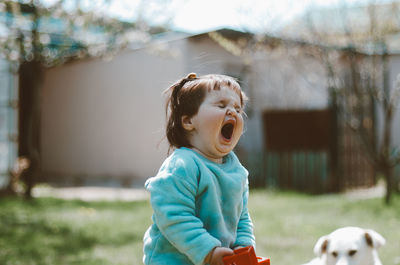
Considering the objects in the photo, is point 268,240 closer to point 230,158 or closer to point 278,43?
point 230,158

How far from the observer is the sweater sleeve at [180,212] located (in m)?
1.92

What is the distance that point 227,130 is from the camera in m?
2.19

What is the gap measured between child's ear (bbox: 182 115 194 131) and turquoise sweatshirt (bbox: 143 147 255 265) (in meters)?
0.10

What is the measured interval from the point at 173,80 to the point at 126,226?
76.5 inches

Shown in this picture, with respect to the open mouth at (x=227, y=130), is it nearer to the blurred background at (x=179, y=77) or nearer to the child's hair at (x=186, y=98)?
the child's hair at (x=186, y=98)

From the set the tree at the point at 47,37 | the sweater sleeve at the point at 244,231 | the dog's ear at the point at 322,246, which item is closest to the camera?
the sweater sleeve at the point at 244,231

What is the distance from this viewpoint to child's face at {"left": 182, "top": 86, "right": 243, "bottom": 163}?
83.6 inches

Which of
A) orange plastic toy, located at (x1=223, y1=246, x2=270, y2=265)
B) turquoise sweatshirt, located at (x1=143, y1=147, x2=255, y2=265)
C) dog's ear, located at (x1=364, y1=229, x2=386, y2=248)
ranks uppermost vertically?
turquoise sweatshirt, located at (x1=143, y1=147, x2=255, y2=265)

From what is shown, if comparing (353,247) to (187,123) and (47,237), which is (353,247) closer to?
(187,123)

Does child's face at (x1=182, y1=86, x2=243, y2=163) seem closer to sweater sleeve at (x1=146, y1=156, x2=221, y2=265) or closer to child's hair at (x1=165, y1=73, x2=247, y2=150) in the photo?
child's hair at (x1=165, y1=73, x2=247, y2=150)

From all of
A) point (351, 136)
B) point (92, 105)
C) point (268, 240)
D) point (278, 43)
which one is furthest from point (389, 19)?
point (92, 105)

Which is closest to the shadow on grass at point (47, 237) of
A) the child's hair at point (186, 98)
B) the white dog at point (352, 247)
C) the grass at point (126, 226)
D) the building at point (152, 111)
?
the grass at point (126, 226)

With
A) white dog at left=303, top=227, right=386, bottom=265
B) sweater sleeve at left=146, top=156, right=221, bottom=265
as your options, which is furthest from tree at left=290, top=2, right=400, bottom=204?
sweater sleeve at left=146, top=156, right=221, bottom=265

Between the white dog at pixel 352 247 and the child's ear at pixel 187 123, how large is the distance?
63.4 inches
